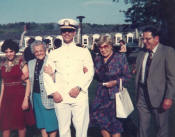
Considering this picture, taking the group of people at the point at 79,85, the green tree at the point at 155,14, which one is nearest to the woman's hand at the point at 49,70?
the group of people at the point at 79,85

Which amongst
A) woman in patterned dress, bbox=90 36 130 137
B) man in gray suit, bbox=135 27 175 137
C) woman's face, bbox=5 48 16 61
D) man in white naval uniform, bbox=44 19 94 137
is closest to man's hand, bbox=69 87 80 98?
man in white naval uniform, bbox=44 19 94 137

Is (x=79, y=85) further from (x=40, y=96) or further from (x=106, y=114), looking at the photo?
(x=40, y=96)

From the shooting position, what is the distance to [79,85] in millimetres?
3914

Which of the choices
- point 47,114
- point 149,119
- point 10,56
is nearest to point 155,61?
point 149,119

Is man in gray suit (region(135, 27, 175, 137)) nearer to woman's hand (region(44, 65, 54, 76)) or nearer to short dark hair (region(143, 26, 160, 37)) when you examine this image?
short dark hair (region(143, 26, 160, 37))

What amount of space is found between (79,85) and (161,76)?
1.27 meters

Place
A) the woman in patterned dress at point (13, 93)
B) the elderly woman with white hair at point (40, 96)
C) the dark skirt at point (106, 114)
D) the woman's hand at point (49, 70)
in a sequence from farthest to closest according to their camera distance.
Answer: the woman in patterned dress at point (13, 93)
the elderly woman with white hair at point (40, 96)
the dark skirt at point (106, 114)
the woman's hand at point (49, 70)

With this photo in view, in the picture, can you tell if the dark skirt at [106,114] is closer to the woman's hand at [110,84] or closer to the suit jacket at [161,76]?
the woman's hand at [110,84]

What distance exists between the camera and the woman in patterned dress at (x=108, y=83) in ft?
13.8

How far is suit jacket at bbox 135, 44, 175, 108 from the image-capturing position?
3.69 metres

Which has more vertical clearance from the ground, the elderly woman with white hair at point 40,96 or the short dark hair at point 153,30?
the short dark hair at point 153,30

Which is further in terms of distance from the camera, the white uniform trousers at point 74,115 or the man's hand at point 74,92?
the white uniform trousers at point 74,115

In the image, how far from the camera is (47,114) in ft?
14.9

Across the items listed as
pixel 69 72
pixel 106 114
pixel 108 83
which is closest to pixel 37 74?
pixel 69 72
